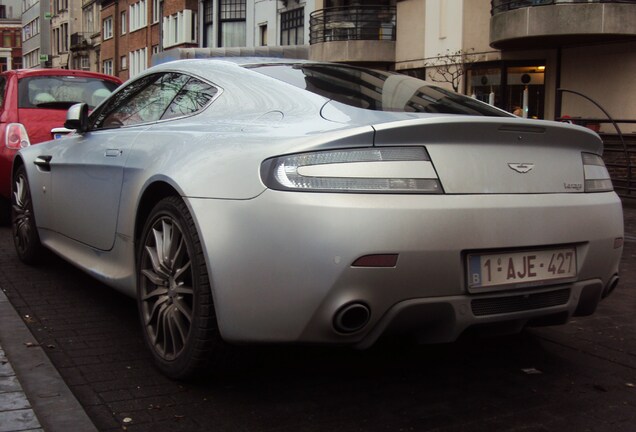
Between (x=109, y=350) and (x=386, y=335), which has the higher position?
(x=386, y=335)

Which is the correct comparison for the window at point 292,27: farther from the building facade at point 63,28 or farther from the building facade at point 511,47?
the building facade at point 63,28

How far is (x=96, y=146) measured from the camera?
4.46 m

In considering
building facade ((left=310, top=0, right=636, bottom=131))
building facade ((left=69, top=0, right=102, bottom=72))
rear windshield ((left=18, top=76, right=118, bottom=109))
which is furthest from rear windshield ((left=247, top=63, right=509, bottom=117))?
building facade ((left=69, top=0, right=102, bottom=72))

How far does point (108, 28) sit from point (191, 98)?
63.3 metres

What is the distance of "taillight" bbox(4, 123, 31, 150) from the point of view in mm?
7879

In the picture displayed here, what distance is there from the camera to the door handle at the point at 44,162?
516 cm

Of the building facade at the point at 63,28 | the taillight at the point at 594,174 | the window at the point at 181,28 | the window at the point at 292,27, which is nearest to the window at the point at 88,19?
the building facade at the point at 63,28

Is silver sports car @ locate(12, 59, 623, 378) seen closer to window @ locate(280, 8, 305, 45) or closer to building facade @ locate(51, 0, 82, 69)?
window @ locate(280, 8, 305, 45)

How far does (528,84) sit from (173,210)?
2039cm

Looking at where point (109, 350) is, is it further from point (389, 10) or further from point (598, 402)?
point (389, 10)

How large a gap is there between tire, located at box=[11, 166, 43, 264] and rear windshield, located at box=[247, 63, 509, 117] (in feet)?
8.60

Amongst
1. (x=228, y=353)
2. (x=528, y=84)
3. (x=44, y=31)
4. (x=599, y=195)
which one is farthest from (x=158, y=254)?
(x=44, y=31)

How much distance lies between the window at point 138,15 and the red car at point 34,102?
46.3 meters

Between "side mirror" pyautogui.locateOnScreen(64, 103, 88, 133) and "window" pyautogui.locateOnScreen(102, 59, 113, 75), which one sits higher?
"window" pyautogui.locateOnScreen(102, 59, 113, 75)
